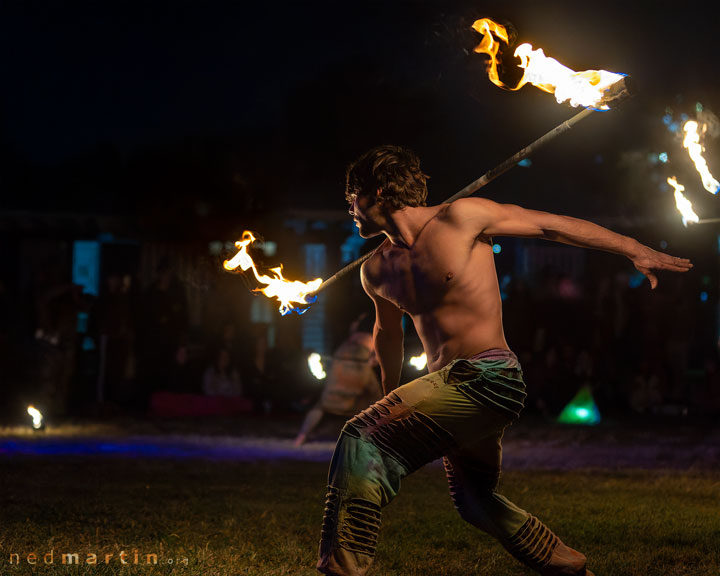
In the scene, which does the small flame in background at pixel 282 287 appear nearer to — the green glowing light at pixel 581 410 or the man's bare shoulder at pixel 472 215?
the man's bare shoulder at pixel 472 215

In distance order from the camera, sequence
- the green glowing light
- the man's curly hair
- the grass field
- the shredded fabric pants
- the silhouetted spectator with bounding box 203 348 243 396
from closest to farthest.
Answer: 1. the shredded fabric pants
2. the man's curly hair
3. the grass field
4. the green glowing light
5. the silhouetted spectator with bounding box 203 348 243 396

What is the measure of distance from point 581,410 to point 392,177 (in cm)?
1032

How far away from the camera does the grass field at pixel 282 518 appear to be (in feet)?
17.8

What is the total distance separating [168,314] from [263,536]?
30.1 ft

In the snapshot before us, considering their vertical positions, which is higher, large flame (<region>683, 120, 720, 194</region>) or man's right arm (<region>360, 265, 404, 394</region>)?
large flame (<region>683, 120, 720, 194</region>)

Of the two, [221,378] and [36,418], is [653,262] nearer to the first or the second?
[36,418]

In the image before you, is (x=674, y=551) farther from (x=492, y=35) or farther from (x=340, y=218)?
(x=340, y=218)

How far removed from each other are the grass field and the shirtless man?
1.00m

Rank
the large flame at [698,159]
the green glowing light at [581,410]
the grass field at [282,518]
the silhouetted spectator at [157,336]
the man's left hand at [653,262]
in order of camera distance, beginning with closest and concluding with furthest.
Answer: the man's left hand at [653,262]
the grass field at [282,518]
the large flame at [698,159]
the green glowing light at [581,410]
the silhouetted spectator at [157,336]

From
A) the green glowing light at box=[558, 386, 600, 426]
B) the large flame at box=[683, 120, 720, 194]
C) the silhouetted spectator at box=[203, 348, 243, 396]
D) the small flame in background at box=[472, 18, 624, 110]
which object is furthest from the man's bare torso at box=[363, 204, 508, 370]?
the silhouetted spectator at box=[203, 348, 243, 396]

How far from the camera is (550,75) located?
187 inches

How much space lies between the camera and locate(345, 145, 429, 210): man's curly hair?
4.42m

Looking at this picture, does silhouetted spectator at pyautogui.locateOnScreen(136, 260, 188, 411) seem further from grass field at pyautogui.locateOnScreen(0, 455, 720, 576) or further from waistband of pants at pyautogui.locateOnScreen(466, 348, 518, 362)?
waistband of pants at pyautogui.locateOnScreen(466, 348, 518, 362)

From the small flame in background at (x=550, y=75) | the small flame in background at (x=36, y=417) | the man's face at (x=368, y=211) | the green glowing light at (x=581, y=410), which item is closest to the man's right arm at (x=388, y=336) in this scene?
the man's face at (x=368, y=211)
